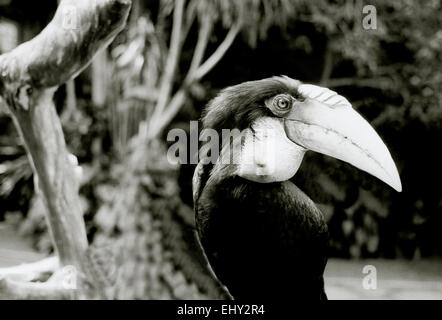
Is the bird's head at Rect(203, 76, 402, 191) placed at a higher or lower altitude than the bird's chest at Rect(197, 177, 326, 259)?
higher

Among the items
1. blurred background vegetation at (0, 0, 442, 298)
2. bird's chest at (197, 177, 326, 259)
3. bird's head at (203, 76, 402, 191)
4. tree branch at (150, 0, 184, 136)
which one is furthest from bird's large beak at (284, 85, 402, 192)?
tree branch at (150, 0, 184, 136)

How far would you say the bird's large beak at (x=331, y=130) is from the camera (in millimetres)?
1790

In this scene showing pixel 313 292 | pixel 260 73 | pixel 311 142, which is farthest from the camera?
pixel 260 73

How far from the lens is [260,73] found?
217cm

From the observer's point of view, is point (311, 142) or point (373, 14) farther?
point (373, 14)

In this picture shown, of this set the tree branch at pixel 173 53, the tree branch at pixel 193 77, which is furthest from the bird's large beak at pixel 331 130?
the tree branch at pixel 173 53

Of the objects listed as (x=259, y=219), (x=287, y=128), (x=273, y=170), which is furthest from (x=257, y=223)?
(x=287, y=128)

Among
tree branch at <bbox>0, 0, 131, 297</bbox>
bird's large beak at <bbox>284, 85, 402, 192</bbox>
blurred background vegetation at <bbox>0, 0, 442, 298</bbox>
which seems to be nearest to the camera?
bird's large beak at <bbox>284, 85, 402, 192</bbox>

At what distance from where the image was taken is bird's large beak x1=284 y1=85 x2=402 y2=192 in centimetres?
179

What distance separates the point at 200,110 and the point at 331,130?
0.57 metres

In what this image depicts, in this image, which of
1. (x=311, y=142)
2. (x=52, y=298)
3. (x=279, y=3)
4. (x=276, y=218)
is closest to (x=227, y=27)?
(x=279, y=3)

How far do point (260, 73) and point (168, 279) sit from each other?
0.85 meters

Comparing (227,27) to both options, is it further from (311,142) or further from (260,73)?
(311,142)

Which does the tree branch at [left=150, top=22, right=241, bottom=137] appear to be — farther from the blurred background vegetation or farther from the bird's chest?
the bird's chest
